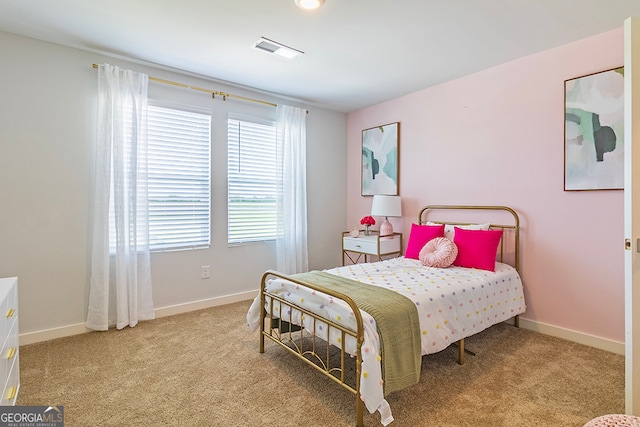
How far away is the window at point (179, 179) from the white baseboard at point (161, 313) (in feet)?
2.12

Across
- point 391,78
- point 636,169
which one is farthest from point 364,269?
point 391,78

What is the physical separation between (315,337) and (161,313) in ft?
6.14

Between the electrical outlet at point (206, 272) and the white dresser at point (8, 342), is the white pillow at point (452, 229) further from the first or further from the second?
the white dresser at point (8, 342)

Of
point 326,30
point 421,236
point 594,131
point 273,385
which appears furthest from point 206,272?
point 594,131

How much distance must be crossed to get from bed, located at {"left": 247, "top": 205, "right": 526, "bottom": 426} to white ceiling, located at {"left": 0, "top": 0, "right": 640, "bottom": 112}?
1.58 meters

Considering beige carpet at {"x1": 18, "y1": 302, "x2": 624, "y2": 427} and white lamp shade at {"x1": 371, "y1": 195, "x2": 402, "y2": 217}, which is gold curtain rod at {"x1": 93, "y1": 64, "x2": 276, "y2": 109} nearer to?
white lamp shade at {"x1": 371, "y1": 195, "x2": 402, "y2": 217}

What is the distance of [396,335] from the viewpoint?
1.85 metres

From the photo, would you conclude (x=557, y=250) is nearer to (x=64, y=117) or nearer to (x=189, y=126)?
(x=189, y=126)

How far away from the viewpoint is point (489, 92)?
3.32m

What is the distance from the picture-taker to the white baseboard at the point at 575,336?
2594mm

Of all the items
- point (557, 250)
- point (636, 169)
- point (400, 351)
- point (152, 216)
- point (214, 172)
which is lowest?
point (400, 351)

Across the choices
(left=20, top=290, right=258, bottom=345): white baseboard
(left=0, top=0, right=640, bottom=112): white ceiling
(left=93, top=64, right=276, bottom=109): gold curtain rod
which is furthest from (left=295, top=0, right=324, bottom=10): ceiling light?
(left=20, top=290, right=258, bottom=345): white baseboard

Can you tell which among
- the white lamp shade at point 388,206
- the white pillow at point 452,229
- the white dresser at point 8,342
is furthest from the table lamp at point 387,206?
the white dresser at point 8,342

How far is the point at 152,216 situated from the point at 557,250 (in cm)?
393
